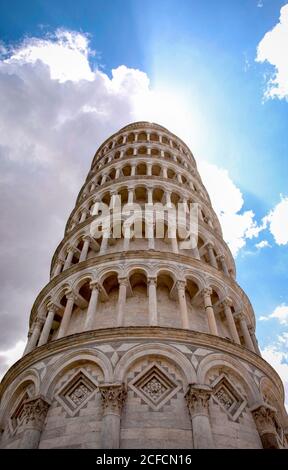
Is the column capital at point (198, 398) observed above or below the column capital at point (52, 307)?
below

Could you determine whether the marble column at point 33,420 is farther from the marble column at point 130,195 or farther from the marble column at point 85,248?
the marble column at point 130,195

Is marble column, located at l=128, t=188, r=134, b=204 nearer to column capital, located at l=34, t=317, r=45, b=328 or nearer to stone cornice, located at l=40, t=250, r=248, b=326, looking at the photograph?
stone cornice, located at l=40, t=250, r=248, b=326

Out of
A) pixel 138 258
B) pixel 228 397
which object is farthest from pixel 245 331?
pixel 138 258

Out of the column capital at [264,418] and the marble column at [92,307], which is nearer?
the column capital at [264,418]

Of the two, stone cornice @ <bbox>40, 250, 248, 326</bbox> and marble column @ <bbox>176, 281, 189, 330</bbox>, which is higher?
stone cornice @ <bbox>40, 250, 248, 326</bbox>

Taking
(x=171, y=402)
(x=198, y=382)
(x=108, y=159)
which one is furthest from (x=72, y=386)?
(x=108, y=159)

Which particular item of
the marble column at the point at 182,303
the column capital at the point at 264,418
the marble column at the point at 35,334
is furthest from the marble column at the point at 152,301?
the marble column at the point at 35,334

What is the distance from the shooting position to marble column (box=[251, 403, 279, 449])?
36.0 feet

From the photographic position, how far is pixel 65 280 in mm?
16844

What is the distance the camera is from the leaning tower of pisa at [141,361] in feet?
34.7

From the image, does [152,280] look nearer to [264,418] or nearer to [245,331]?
[245,331]

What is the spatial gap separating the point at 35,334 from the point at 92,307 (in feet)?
10.9

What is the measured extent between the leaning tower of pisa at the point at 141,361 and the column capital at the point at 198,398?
4cm

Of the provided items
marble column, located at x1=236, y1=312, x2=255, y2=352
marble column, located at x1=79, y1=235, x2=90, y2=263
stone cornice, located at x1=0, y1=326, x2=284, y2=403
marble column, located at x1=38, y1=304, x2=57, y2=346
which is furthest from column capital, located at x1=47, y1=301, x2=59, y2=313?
marble column, located at x1=236, y1=312, x2=255, y2=352
